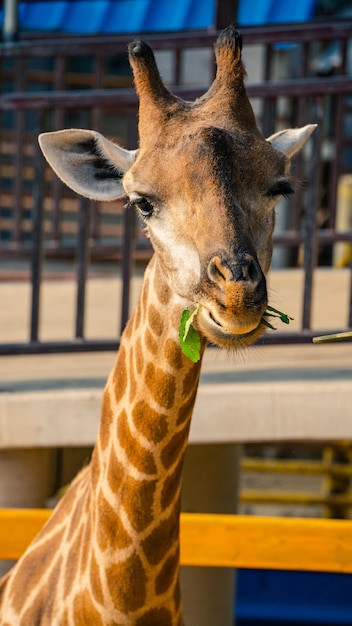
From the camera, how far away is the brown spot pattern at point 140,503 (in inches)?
113

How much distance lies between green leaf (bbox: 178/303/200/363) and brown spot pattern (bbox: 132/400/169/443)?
25 cm

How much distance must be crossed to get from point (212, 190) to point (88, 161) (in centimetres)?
68

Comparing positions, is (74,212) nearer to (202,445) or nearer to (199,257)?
(202,445)

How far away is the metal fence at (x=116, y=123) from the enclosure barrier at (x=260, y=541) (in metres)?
1.22

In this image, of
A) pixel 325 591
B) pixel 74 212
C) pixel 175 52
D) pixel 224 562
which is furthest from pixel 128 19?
pixel 224 562

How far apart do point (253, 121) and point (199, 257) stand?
51 cm

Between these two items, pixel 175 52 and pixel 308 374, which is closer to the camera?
pixel 308 374

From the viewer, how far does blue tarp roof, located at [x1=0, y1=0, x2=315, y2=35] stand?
995 centimetres

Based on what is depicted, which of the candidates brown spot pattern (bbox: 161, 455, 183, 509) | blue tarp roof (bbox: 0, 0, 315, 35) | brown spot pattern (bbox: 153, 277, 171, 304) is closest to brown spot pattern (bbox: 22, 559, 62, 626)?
brown spot pattern (bbox: 161, 455, 183, 509)

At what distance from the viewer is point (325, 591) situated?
671 cm

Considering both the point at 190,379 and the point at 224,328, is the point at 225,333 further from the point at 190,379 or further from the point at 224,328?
the point at 190,379

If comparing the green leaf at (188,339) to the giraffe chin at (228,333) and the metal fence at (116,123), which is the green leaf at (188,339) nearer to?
the giraffe chin at (228,333)

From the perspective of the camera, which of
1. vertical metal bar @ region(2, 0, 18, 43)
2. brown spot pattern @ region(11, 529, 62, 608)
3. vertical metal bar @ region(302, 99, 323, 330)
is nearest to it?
brown spot pattern @ region(11, 529, 62, 608)

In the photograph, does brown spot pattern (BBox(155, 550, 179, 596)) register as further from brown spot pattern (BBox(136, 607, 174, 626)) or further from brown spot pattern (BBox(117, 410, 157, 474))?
brown spot pattern (BBox(117, 410, 157, 474))
